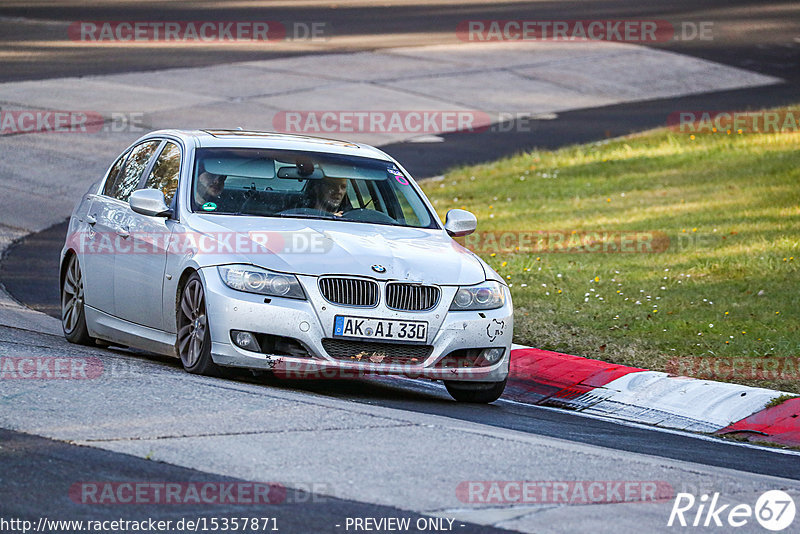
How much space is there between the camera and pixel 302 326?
326 inches

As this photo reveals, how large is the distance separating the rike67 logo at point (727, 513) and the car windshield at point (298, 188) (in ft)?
12.4

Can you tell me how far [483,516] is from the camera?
5.90 metres

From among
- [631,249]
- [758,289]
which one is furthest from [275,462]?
[631,249]

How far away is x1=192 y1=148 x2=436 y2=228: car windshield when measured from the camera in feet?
30.7

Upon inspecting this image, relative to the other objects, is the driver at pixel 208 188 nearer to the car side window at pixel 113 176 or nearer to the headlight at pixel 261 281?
the headlight at pixel 261 281

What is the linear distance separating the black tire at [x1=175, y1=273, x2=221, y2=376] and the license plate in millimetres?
809

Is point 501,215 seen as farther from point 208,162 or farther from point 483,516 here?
point 483,516

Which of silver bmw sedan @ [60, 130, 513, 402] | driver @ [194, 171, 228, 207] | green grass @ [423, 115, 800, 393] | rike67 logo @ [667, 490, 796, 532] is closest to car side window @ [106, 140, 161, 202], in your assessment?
silver bmw sedan @ [60, 130, 513, 402]

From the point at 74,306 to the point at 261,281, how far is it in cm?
256

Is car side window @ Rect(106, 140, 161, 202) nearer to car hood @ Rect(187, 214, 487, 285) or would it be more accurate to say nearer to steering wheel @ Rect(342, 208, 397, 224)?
car hood @ Rect(187, 214, 487, 285)

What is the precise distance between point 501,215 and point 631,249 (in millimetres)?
2814

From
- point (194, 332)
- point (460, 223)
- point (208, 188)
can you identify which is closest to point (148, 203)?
point (208, 188)

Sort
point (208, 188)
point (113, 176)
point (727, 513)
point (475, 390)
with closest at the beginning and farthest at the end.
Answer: point (727, 513) < point (475, 390) < point (208, 188) < point (113, 176)

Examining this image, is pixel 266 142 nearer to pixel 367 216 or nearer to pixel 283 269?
pixel 367 216
